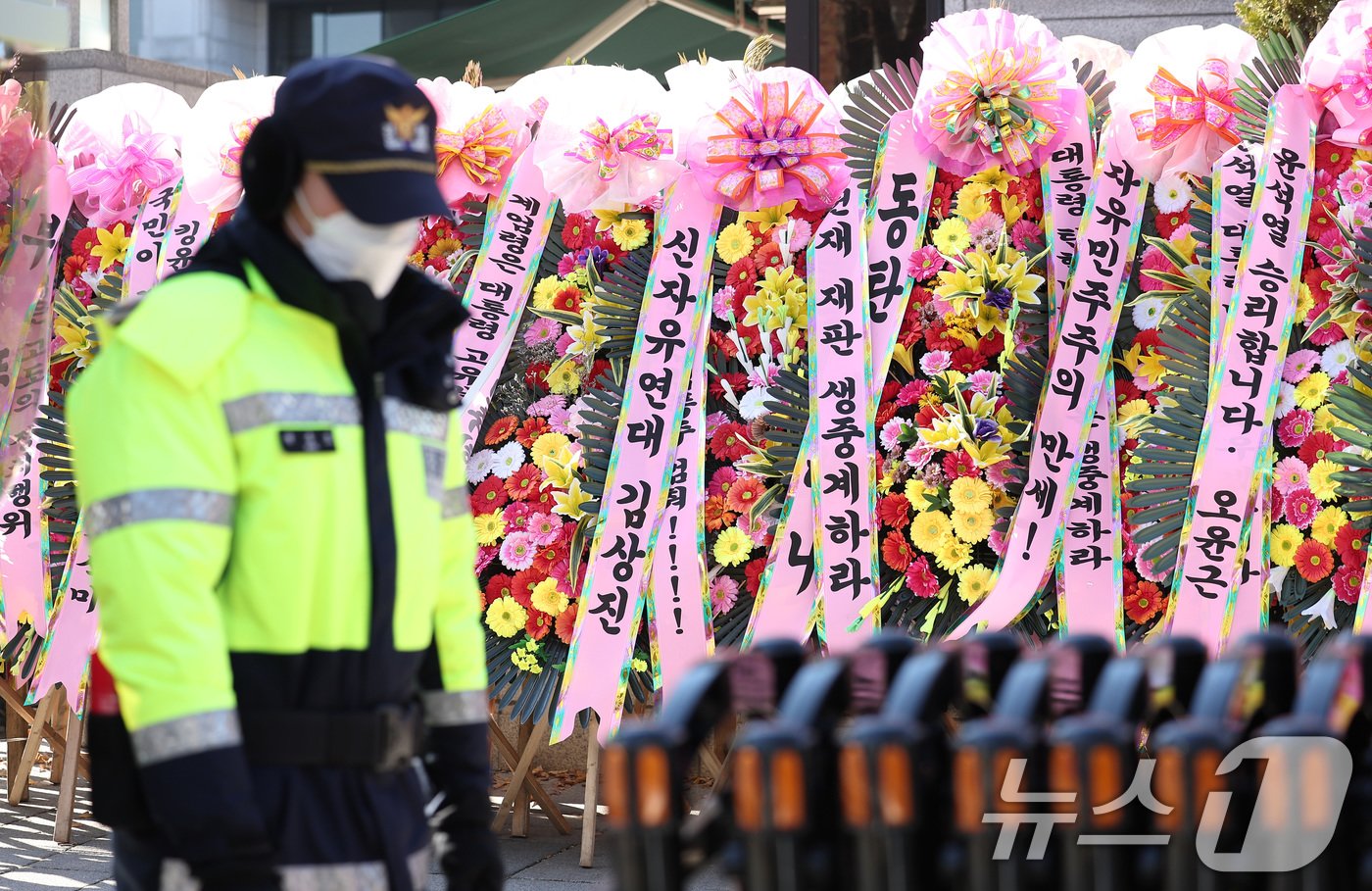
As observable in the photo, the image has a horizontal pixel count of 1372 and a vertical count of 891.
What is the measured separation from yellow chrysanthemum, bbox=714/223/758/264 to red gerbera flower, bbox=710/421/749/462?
46cm

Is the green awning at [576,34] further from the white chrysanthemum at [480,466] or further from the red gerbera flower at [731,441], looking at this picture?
the red gerbera flower at [731,441]

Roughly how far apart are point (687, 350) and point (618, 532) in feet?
1.75

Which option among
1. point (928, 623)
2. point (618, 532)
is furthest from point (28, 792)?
point (928, 623)

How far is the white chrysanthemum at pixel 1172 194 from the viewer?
4578 mm

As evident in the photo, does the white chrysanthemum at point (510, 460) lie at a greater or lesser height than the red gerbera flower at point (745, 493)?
greater

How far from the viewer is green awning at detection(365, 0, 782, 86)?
8.88m

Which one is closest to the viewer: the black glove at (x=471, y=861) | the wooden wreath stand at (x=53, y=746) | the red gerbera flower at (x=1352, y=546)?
the black glove at (x=471, y=861)

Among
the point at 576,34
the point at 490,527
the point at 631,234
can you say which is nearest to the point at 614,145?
the point at 631,234

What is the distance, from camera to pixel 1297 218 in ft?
14.3

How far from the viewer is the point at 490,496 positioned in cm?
514

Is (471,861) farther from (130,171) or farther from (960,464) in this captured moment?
(130,171)

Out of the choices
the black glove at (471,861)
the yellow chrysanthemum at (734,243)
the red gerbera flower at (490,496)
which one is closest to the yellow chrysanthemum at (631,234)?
the yellow chrysanthemum at (734,243)

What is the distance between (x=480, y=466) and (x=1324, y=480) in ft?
7.54

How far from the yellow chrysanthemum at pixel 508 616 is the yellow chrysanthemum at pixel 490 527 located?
18 centimetres
